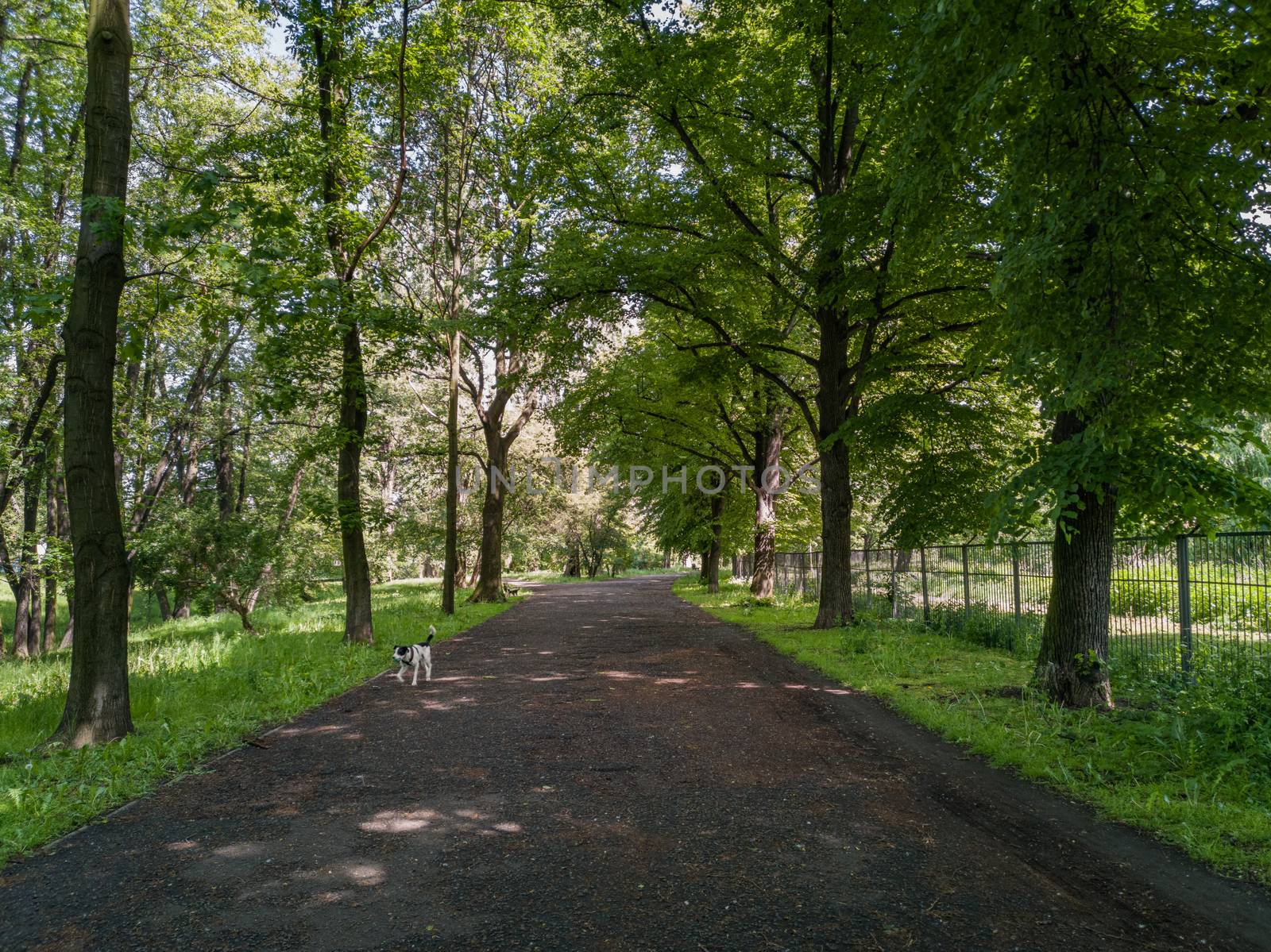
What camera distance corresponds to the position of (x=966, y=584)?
14.1 meters

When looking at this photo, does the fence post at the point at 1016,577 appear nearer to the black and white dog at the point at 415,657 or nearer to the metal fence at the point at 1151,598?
the metal fence at the point at 1151,598

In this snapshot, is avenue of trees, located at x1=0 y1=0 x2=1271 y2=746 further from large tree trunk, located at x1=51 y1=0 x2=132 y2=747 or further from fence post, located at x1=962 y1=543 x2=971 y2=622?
fence post, located at x1=962 y1=543 x2=971 y2=622

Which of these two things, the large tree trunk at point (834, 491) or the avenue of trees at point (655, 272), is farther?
the large tree trunk at point (834, 491)

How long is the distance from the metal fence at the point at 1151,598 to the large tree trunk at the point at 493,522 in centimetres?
1407

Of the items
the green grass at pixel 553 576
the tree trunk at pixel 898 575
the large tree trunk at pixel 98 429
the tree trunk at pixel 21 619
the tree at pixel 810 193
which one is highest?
the tree at pixel 810 193

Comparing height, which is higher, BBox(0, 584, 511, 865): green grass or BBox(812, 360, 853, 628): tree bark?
BBox(812, 360, 853, 628): tree bark

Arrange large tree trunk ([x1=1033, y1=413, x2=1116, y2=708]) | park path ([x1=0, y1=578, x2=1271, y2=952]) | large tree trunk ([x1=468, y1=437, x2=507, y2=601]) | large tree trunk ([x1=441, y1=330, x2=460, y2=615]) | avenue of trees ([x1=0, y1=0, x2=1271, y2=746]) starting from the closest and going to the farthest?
park path ([x1=0, y1=578, x2=1271, y2=952]) < avenue of trees ([x1=0, y1=0, x2=1271, y2=746]) < large tree trunk ([x1=1033, y1=413, x2=1116, y2=708]) < large tree trunk ([x1=441, y1=330, x2=460, y2=615]) < large tree trunk ([x1=468, y1=437, x2=507, y2=601])

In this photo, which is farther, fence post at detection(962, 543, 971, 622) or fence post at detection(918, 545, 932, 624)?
fence post at detection(918, 545, 932, 624)

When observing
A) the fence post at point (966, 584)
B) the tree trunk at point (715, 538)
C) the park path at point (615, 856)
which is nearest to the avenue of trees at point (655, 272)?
the tree trunk at point (715, 538)

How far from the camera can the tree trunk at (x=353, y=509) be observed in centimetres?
1263

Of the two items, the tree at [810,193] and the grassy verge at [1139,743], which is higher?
the tree at [810,193]

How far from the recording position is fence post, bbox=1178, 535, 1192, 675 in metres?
8.10

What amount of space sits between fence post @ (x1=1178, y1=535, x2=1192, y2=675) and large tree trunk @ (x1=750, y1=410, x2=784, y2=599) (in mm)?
13947

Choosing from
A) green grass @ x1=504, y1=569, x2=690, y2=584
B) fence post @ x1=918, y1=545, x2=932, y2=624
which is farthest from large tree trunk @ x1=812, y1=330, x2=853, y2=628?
green grass @ x1=504, y1=569, x2=690, y2=584
